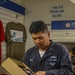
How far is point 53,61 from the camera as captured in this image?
7.07 ft

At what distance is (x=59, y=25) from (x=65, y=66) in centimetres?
381

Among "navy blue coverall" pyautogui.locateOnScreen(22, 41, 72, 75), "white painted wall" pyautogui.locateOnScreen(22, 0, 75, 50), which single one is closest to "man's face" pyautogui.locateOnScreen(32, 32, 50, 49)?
"navy blue coverall" pyautogui.locateOnScreen(22, 41, 72, 75)

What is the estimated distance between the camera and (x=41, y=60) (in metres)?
2.23

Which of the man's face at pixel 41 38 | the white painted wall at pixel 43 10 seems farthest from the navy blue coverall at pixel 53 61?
the white painted wall at pixel 43 10

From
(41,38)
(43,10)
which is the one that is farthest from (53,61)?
(43,10)

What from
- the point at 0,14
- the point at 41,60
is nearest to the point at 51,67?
the point at 41,60

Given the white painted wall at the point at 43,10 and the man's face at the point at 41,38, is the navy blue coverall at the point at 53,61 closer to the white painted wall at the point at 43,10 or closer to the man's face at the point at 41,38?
the man's face at the point at 41,38

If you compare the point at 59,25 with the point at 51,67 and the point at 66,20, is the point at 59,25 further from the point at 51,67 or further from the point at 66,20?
the point at 51,67

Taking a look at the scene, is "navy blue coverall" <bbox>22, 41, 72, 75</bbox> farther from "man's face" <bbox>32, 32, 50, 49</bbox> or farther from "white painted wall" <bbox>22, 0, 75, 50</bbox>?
"white painted wall" <bbox>22, 0, 75, 50</bbox>

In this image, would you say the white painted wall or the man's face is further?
the white painted wall

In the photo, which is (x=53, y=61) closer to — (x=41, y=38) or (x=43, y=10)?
(x=41, y=38)

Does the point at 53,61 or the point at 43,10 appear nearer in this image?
the point at 53,61

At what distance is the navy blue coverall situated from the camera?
2.05m

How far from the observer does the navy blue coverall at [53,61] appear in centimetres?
205
